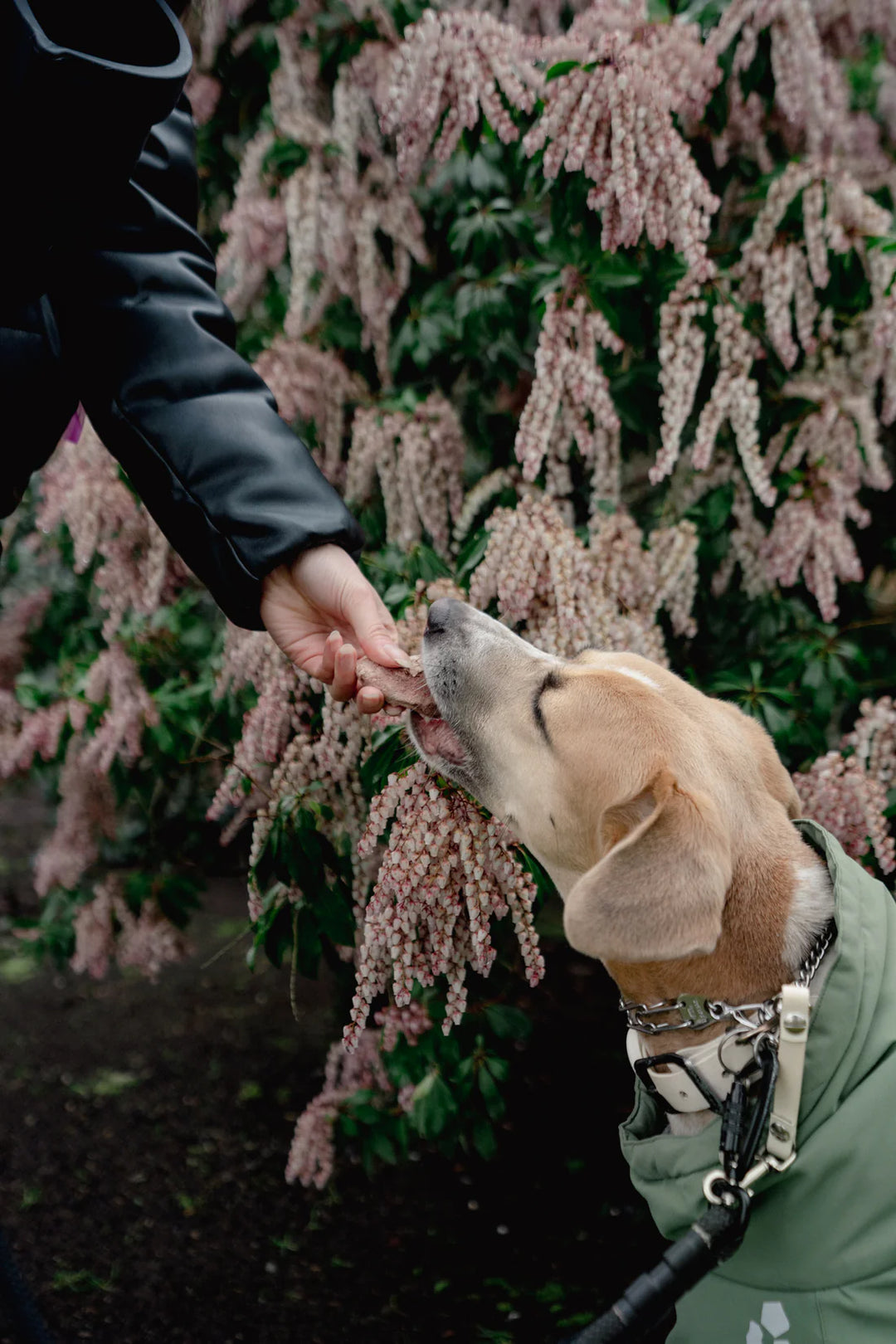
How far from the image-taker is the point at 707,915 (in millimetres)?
1712

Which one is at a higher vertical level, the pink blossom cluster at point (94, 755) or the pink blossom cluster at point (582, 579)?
the pink blossom cluster at point (582, 579)

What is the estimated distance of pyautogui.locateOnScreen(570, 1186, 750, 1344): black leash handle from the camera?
59.7 inches

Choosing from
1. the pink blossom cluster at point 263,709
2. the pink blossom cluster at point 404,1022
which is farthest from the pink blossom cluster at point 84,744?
the pink blossom cluster at point 404,1022

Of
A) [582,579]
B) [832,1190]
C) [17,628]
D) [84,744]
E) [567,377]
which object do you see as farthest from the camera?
[17,628]

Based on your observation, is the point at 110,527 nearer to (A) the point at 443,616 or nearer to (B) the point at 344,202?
(B) the point at 344,202

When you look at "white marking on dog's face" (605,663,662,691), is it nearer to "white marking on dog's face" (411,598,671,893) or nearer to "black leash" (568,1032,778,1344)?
"white marking on dog's face" (411,598,671,893)

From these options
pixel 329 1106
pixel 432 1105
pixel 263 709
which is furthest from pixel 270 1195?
pixel 263 709

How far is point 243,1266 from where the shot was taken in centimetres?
346

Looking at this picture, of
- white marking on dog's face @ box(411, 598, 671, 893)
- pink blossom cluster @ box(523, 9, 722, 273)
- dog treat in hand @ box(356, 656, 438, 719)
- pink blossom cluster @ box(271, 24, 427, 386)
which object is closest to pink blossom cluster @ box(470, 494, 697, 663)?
white marking on dog's face @ box(411, 598, 671, 893)

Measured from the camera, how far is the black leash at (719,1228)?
59.8 inches

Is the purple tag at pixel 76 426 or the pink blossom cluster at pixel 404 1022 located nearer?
the purple tag at pixel 76 426

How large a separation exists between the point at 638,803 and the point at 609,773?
0.14 m

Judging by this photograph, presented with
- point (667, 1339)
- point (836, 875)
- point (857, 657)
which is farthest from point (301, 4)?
point (667, 1339)

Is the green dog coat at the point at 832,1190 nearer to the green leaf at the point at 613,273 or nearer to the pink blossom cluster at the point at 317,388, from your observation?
the green leaf at the point at 613,273
